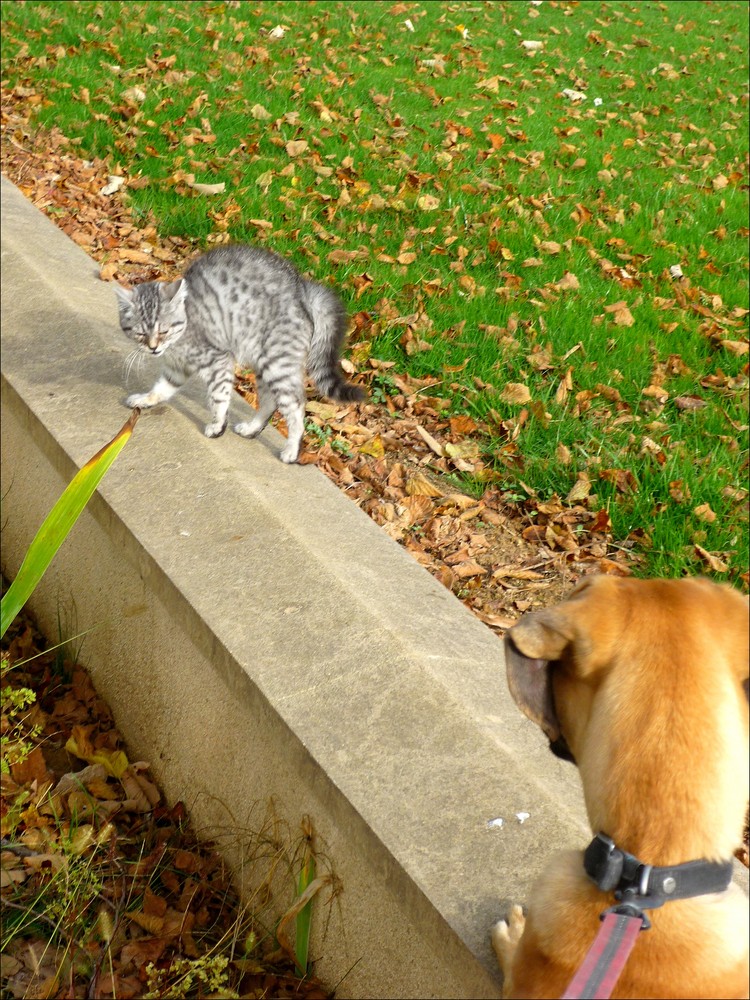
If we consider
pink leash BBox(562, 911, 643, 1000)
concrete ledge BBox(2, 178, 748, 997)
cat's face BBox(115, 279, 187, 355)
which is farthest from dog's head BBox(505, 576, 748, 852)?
cat's face BBox(115, 279, 187, 355)

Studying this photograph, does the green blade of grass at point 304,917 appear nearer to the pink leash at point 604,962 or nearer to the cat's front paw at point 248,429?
the pink leash at point 604,962

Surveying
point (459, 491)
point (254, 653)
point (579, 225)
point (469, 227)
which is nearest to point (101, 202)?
point (469, 227)

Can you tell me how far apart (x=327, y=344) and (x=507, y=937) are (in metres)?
2.97

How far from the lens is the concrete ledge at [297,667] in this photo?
2629 millimetres

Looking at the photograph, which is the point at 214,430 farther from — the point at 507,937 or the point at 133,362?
the point at 507,937

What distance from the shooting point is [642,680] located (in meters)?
1.96

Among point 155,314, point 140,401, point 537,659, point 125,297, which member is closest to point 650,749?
point 537,659

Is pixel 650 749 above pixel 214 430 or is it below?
above

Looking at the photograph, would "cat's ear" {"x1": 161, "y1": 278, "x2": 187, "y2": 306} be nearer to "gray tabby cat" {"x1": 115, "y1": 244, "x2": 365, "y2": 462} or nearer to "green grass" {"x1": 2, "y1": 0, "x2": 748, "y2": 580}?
"gray tabby cat" {"x1": 115, "y1": 244, "x2": 365, "y2": 462}

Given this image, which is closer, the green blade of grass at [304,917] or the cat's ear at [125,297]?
the green blade of grass at [304,917]

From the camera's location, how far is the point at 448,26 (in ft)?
40.4

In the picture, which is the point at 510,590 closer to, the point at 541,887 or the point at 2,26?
the point at 541,887

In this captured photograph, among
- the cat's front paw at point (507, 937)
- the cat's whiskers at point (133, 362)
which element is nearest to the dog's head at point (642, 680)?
the cat's front paw at point (507, 937)

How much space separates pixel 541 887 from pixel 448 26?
11970 millimetres
